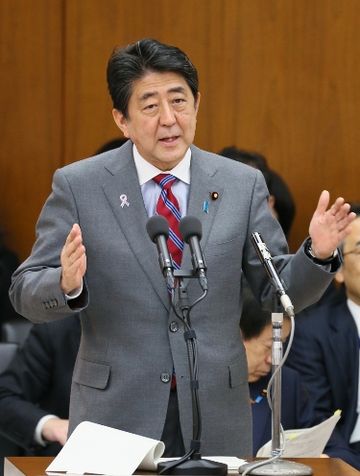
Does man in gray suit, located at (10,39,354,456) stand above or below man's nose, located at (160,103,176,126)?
below

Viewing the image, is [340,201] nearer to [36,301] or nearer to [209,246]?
[209,246]

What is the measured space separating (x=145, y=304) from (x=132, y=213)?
0.24m

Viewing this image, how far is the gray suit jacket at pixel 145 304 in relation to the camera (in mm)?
3088

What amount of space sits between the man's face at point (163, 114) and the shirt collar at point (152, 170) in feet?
0.16

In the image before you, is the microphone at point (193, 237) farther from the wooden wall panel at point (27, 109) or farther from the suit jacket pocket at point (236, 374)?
the wooden wall panel at point (27, 109)

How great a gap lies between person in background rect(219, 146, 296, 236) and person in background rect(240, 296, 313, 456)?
1042mm

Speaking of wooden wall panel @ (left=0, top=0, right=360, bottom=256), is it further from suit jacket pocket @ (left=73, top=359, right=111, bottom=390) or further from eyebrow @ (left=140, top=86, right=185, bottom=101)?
suit jacket pocket @ (left=73, top=359, right=111, bottom=390)

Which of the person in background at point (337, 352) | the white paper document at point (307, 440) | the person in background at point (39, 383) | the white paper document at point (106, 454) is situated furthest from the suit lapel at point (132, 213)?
the person in background at point (337, 352)

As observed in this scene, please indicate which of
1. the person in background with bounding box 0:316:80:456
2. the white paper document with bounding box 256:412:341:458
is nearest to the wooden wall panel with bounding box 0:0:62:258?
the person in background with bounding box 0:316:80:456

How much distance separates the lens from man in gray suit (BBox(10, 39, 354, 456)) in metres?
3.09

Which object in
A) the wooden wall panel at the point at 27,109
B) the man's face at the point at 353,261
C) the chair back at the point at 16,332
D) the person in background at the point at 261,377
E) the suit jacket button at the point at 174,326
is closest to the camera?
the suit jacket button at the point at 174,326

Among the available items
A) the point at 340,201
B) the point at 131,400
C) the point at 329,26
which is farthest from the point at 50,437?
the point at 329,26

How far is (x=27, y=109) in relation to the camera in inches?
231

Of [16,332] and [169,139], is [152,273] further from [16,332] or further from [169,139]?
[16,332]
